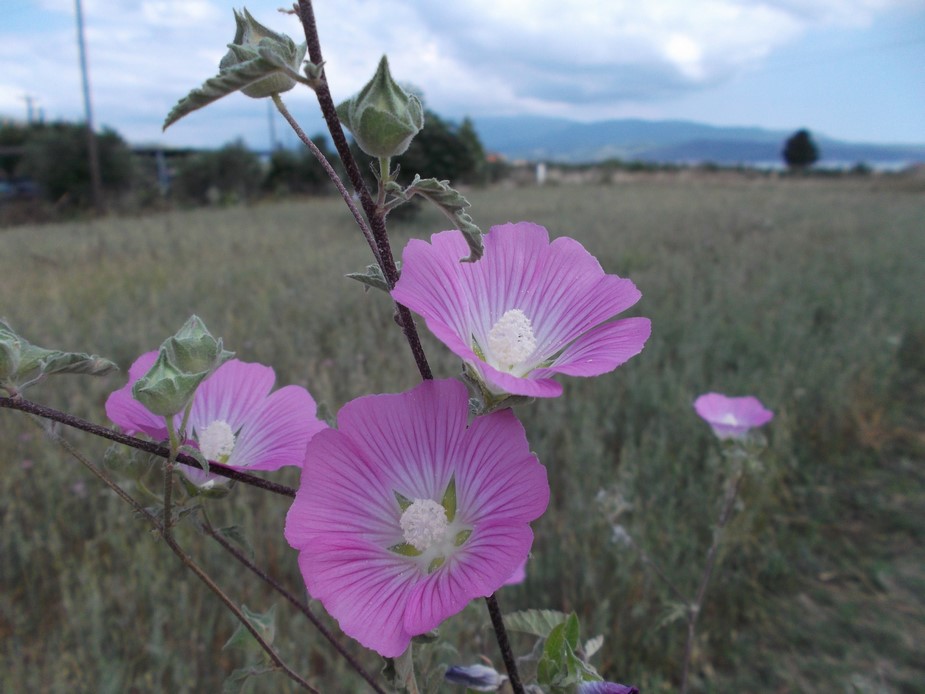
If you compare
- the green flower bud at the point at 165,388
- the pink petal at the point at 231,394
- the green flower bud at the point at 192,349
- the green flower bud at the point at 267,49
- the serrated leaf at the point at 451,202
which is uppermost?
the green flower bud at the point at 267,49

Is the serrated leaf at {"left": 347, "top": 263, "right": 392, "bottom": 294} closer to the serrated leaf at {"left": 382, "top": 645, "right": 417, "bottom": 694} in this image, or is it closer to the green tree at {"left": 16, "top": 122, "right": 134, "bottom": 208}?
the serrated leaf at {"left": 382, "top": 645, "right": 417, "bottom": 694}

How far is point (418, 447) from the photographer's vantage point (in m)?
0.54

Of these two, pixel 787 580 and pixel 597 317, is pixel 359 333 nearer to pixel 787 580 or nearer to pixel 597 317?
pixel 787 580

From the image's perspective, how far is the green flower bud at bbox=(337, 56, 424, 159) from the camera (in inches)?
17.1

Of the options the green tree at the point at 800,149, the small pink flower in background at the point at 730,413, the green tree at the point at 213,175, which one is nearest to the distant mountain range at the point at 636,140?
the green tree at the point at 800,149

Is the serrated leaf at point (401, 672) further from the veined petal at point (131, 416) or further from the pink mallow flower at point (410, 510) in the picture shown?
the veined petal at point (131, 416)

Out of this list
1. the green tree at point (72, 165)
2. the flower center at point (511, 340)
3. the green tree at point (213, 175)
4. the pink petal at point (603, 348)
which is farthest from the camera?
the green tree at point (213, 175)

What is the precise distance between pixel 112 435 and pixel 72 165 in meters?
16.7

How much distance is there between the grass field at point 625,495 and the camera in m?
1.73

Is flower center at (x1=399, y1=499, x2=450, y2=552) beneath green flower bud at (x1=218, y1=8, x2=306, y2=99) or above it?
beneath

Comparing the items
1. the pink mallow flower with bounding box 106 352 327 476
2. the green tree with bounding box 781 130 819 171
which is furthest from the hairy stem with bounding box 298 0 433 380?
the green tree with bounding box 781 130 819 171

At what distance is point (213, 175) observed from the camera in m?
16.1

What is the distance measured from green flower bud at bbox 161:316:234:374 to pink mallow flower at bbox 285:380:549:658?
0.10 m

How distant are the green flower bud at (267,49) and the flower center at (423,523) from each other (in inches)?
13.4
